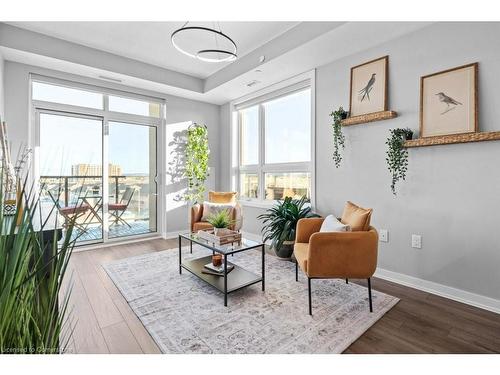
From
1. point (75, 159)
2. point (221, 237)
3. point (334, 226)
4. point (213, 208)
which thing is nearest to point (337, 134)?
point (334, 226)

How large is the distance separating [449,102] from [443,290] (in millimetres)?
1704

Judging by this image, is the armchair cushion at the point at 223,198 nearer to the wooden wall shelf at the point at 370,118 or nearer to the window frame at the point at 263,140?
the window frame at the point at 263,140

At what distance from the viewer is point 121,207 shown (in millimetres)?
4398

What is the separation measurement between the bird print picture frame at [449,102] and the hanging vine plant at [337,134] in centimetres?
84

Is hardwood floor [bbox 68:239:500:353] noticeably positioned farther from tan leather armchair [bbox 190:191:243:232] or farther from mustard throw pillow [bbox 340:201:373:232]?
tan leather armchair [bbox 190:191:243:232]

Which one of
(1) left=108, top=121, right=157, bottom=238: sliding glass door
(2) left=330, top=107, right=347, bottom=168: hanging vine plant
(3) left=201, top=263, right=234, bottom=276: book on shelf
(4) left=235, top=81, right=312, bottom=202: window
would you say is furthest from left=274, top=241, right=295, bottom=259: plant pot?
(1) left=108, top=121, right=157, bottom=238: sliding glass door

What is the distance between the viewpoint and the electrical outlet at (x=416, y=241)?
2.61 metres

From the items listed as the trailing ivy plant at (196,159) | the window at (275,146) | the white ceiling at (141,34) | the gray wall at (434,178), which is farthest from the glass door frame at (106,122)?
the gray wall at (434,178)

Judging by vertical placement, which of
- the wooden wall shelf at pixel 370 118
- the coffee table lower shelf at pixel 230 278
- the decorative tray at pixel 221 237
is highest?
the wooden wall shelf at pixel 370 118

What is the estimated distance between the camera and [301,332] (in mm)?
1861

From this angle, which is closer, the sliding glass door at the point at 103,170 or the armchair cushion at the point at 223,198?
the sliding glass door at the point at 103,170
